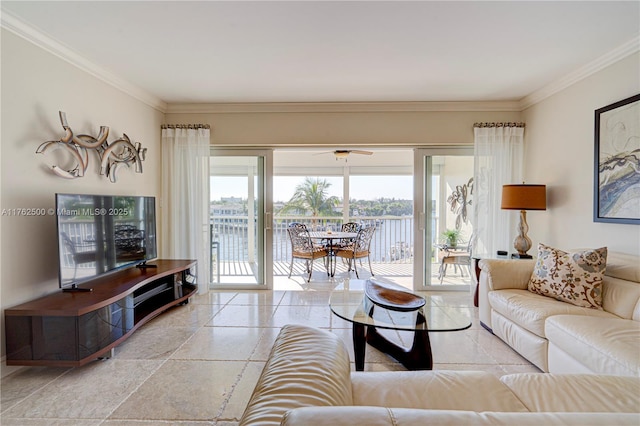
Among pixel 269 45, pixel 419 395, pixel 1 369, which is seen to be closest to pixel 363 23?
pixel 269 45

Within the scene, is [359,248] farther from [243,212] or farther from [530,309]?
[530,309]

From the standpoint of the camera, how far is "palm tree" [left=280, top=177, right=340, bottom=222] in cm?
635

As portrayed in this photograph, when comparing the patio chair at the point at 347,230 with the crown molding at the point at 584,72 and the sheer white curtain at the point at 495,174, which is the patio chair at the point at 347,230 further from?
the crown molding at the point at 584,72

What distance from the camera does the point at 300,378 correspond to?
3.27ft

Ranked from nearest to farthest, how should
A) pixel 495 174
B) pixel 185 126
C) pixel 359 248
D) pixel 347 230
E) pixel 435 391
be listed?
pixel 435 391
pixel 495 174
pixel 185 126
pixel 359 248
pixel 347 230

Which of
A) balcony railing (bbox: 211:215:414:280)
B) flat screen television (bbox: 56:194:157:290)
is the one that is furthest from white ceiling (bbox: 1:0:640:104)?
balcony railing (bbox: 211:215:414:280)

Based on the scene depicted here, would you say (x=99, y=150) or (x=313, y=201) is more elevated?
(x=99, y=150)

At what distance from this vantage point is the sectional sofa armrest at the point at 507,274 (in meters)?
2.58

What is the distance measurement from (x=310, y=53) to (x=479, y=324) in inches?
120

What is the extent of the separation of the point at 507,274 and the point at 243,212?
3.18 metres

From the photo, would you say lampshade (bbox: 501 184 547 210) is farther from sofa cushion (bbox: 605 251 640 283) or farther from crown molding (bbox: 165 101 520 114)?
crown molding (bbox: 165 101 520 114)

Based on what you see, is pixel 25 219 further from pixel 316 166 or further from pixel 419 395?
pixel 316 166

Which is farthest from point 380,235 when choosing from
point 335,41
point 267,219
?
point 335,41

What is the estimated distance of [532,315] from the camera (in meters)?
2.06
